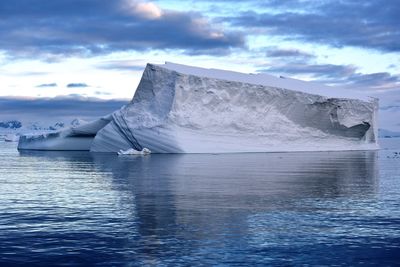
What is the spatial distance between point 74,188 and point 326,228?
22.6 feet

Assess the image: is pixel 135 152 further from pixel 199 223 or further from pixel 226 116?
pixel 199 223

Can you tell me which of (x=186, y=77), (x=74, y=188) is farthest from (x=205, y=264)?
(x=186, y=77)

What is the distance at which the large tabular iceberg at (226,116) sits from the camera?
3262cm

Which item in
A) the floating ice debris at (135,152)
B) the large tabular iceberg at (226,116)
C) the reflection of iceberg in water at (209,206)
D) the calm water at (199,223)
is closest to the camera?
the calm water at (199,223)

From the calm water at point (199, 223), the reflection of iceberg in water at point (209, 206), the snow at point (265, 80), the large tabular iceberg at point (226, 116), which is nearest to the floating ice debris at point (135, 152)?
the large tabular iceberg at point (226, 116)

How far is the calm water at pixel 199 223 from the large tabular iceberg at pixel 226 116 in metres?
18.5

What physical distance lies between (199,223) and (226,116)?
87.0ft

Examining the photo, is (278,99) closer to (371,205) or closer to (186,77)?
(186,77)

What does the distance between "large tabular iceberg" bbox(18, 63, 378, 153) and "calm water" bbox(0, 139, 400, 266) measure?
18474 millimetres

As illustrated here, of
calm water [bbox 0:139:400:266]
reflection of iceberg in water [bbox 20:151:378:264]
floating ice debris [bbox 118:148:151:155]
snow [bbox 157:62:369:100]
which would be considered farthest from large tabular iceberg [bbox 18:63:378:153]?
calm water [bbox 0:139:400:266]

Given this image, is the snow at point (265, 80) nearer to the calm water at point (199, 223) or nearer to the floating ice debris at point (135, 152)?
the floating ice debris at point (135, 152)

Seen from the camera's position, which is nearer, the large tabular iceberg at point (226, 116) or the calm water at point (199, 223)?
the calm water at point (199, 223)

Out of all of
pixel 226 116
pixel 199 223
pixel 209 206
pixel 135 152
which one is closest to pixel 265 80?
pixel 226 116

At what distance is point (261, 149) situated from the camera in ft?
117
